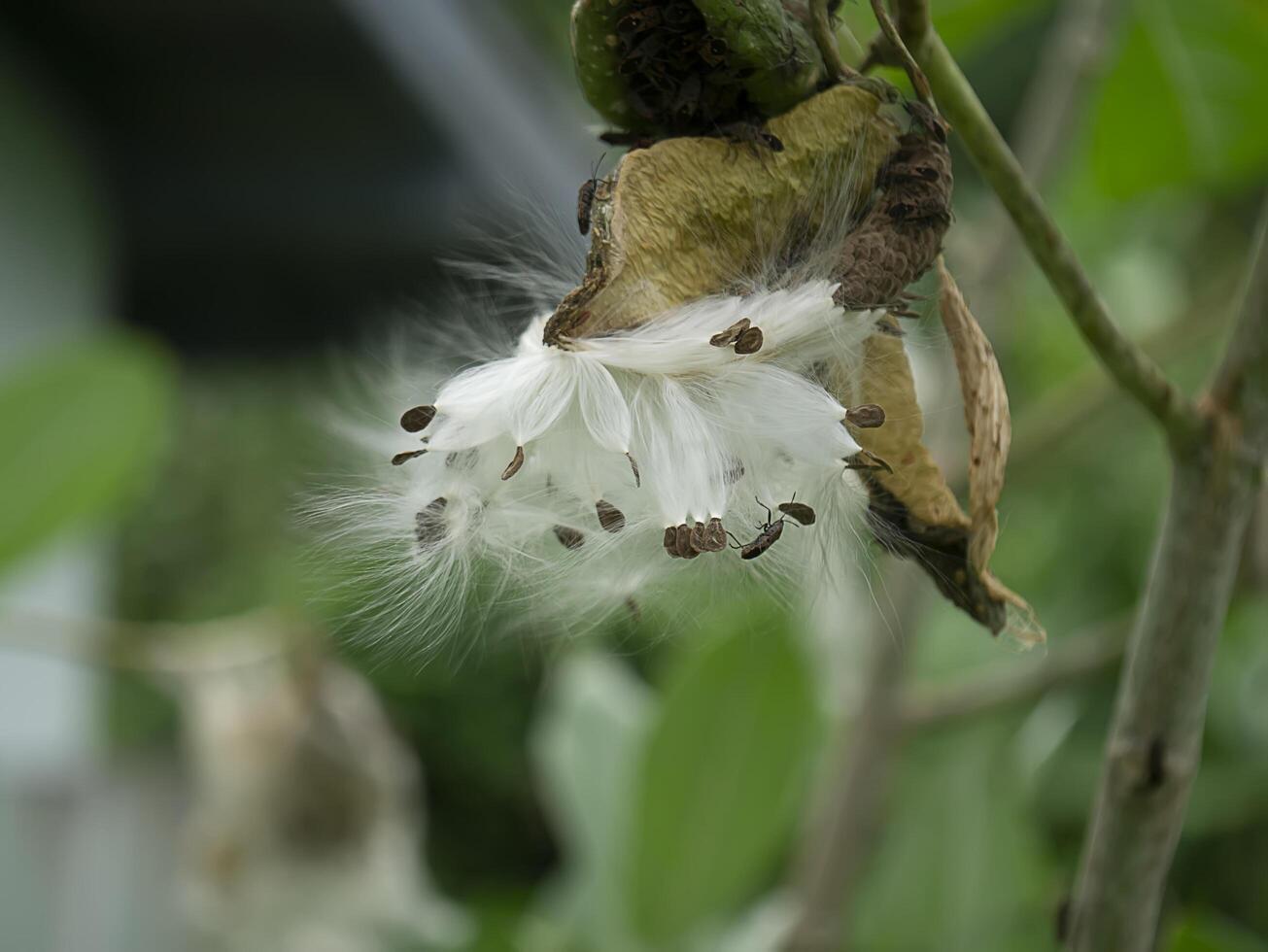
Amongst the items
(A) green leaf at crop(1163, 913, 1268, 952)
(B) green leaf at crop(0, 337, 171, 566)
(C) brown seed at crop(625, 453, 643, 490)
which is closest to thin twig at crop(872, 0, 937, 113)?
(C) brown seed at crop(625, 453, 643, 490)

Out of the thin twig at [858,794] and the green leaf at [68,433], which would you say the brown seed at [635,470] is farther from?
the green leaf at [68,433]

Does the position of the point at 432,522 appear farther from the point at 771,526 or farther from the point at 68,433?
the point at 68,433

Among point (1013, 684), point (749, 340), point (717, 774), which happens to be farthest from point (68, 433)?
point (749, 340)

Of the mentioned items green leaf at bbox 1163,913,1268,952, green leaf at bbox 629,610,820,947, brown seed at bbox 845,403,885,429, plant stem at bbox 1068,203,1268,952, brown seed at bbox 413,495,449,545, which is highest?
brown seed at bbox 413,495,449,545

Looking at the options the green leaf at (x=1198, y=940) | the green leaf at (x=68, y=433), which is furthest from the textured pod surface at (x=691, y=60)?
the green leaf at (x=68, y=433)

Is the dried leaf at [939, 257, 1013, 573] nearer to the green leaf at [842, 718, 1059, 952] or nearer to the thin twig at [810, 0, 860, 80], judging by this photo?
the thin twig at [810, 0, 860, 80]

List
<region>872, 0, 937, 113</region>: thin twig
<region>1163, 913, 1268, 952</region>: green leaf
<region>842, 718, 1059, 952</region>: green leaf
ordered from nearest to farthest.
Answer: <region>872, 0, 937, 113</region>: thin twig, <region>1163, 913, 1268, 952</region>: green leaf, <region>842, 718, 1059, 952</region>: green leaf

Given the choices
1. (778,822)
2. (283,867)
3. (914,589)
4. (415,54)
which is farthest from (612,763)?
(415,54)

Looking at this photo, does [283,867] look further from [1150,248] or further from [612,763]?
[1150,248]
